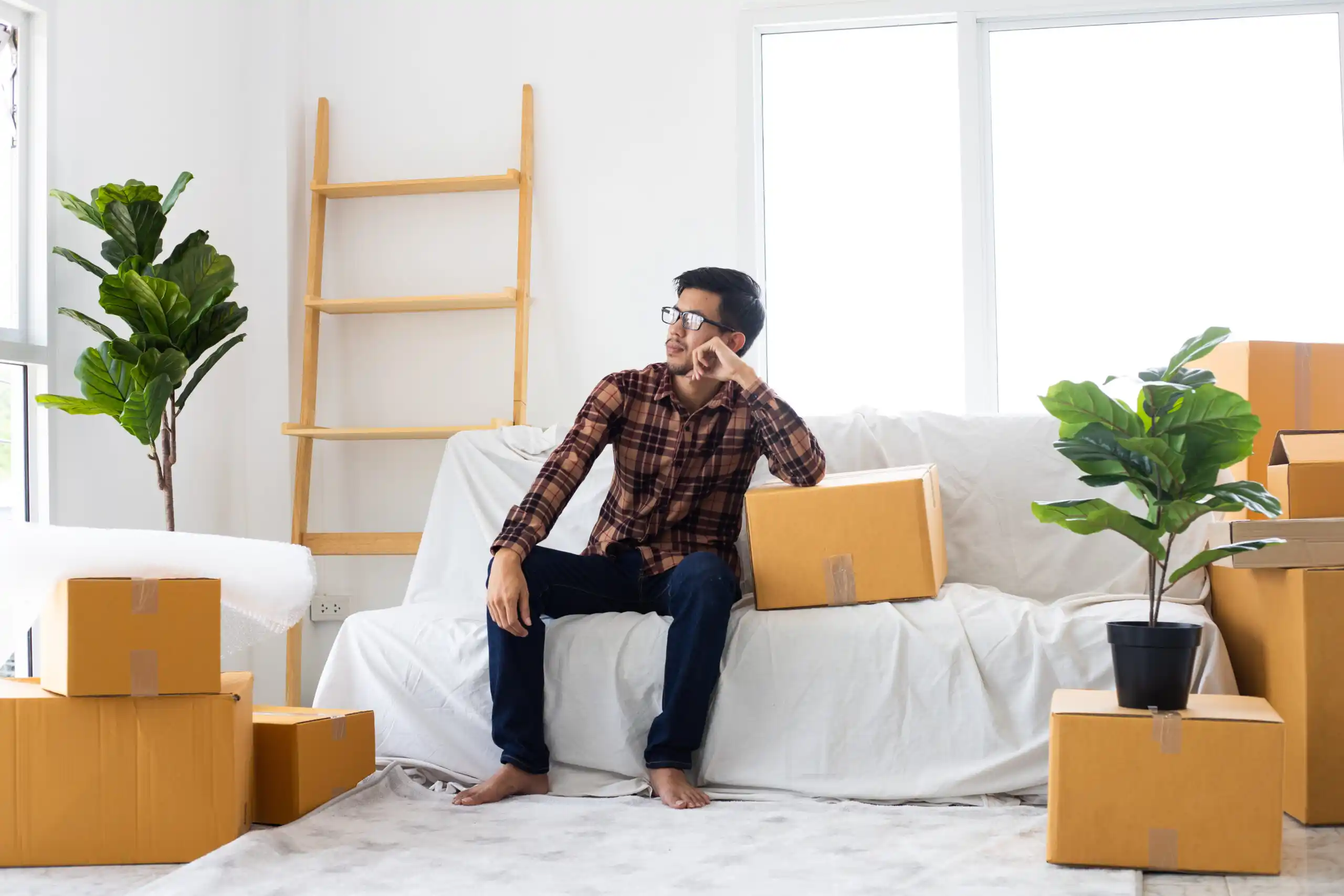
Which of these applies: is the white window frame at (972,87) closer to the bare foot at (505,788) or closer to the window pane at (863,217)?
the window pane at (863,217)

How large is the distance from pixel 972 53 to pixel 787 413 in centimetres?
153

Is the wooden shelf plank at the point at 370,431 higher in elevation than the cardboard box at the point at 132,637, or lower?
higher

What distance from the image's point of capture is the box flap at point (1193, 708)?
157 cm

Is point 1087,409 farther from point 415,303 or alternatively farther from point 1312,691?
point 415,303

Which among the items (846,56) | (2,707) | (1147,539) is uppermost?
(846,56)

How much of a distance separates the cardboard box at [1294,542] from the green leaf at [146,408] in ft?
6.85

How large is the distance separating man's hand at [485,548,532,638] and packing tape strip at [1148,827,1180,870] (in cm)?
104

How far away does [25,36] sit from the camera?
8.66 ft

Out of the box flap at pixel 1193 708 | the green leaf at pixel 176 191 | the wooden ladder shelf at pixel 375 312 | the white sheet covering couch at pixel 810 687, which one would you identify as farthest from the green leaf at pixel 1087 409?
the green leaf at pixel 176 191

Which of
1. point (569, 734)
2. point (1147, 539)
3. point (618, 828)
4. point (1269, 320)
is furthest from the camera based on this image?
point (1269, 320)

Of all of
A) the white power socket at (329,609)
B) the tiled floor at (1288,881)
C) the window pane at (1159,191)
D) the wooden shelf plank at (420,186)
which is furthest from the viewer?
the white power socket at (329,609)

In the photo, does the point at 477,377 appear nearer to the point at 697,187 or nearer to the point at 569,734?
the point at 697,187

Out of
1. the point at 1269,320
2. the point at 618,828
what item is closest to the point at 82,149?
the point at 618,828

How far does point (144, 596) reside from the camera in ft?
5.51
